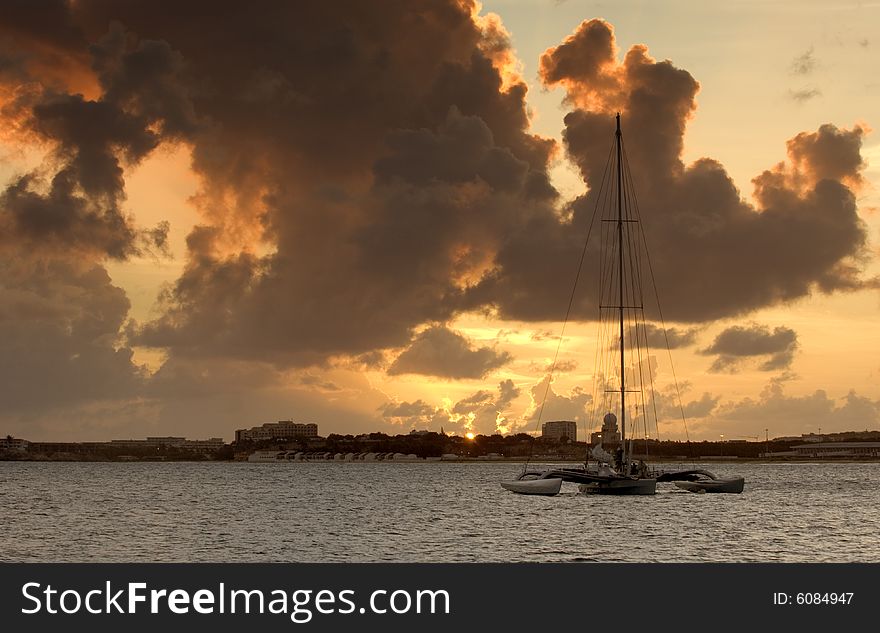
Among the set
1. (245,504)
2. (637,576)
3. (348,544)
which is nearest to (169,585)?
(637,576)

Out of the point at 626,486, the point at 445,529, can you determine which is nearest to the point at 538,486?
the point at 626,486

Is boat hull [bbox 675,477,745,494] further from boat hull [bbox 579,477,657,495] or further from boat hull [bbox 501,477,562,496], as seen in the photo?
boat hull [bbox 579,477,657,495]

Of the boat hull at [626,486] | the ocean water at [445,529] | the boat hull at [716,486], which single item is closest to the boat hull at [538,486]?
the ocean water at [445,529]

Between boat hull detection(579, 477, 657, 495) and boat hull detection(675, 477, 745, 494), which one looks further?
boat hull detection(675, 477, 745, 494)

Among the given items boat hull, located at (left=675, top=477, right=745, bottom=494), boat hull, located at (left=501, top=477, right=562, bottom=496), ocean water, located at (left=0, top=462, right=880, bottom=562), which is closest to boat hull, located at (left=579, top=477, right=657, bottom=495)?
ocean water, located at (left=0, top=462, right=880, bottom=562)

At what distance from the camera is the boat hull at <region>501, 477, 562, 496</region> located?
128 m

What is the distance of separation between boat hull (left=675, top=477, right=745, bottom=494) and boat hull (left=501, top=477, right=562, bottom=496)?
2185 centimetres

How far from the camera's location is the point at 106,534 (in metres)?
85.4

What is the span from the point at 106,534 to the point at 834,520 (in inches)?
2478

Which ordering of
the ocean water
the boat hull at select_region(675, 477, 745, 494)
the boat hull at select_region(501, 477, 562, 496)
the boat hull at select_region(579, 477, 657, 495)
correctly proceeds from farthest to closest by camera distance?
the boat hull at select_region(675, 477, 745, 494)
the boat hull at select_region(501, 477, 562, 496)
the boat hull at select_region(579, 477, 657, 495)
the ocean water

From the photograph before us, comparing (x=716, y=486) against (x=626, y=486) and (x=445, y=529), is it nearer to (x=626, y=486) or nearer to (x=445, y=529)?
(x=626, y=486)

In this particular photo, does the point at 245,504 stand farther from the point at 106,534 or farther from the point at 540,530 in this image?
the point at 540,530

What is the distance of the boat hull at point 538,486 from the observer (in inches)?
5044

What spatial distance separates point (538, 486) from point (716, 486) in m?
27.3
